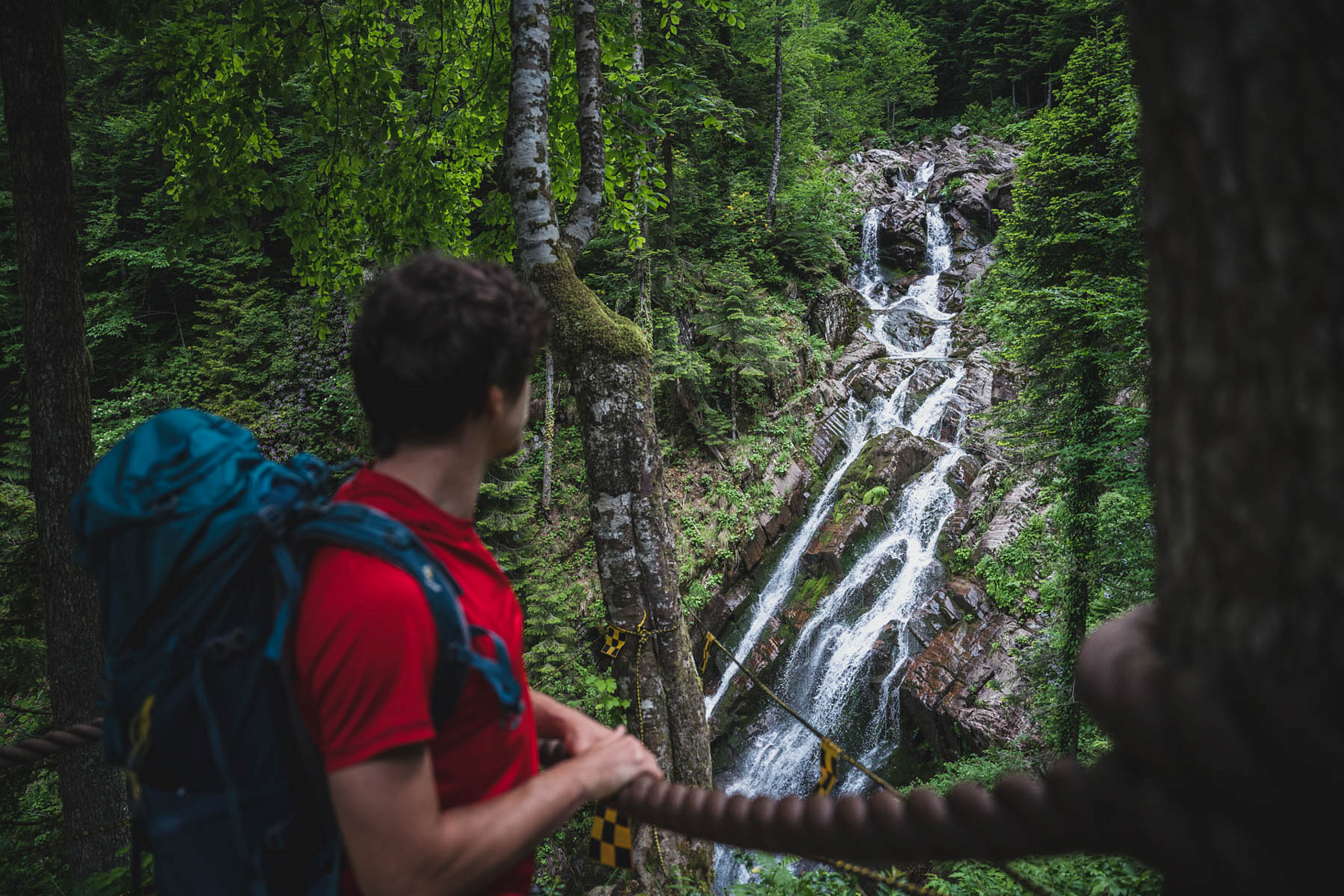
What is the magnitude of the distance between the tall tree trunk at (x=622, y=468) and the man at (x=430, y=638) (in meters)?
2.86

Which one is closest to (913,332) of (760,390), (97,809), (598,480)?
(760,390)

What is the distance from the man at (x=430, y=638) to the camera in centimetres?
98

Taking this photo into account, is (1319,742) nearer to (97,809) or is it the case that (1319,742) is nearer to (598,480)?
(598,480)

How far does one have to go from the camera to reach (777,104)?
65.3 feet

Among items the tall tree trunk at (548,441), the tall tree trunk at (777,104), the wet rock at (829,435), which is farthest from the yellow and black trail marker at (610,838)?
the tall tree trunk at (777,104)

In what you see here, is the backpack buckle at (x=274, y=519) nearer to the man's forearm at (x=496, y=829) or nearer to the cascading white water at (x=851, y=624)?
the man's forearm at (x=496, y=829)

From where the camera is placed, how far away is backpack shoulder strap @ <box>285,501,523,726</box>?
1.03 metres

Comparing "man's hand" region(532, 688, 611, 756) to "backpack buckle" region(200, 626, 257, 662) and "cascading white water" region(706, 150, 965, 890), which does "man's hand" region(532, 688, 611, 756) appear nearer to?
"backpack buckle" region(200, 626, 257, 662)

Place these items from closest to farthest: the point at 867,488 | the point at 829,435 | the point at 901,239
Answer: the point at 867,488 < the point at 829,435 < the point at 901,239

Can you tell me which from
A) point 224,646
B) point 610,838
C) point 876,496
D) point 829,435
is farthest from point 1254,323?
point 829,435

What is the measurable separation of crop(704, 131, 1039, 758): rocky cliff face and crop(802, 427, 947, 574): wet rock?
0.03 metres

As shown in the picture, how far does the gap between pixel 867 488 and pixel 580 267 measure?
29.4 feet

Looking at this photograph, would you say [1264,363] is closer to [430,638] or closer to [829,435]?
[430,638]

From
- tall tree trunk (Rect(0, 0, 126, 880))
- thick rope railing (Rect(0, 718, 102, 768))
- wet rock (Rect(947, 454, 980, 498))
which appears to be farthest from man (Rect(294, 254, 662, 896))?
wet rock (Rect(947, 454, 980, 498))
